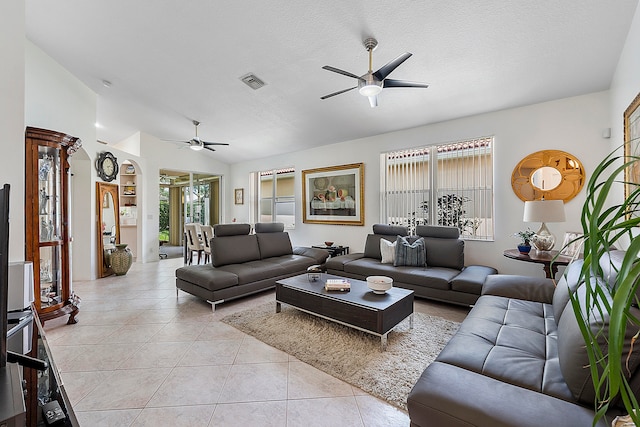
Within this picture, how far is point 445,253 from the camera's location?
3.99 meters

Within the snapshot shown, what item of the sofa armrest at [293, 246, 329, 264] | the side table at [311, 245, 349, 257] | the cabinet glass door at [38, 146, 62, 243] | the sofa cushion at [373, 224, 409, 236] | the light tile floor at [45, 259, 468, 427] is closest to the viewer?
the light tile floor at [45, 259, 468, 427]

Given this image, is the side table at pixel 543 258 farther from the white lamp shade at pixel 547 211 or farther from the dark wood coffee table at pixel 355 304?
the dark wood coffee table at pixel 355 304

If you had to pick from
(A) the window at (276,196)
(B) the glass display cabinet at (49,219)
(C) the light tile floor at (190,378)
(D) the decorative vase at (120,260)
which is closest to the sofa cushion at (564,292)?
(C) the light tile floor at (190,378)

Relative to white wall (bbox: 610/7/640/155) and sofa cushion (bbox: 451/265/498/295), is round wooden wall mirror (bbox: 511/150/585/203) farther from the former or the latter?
sofa cushion (bbox: 451/265/498/295)

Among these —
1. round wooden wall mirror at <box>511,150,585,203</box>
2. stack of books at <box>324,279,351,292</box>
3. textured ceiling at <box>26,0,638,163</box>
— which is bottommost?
stack of books at <box>324,279,351,292</box>

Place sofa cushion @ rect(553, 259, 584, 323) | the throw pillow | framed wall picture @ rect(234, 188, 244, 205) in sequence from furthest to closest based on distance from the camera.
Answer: framed wall picture @ rect(234, 188, 244, 205) → the throw pillow → sofa cushion @ rect(553, 259, 584, 323)

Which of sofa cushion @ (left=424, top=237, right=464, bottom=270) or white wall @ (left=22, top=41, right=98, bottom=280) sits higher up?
white wall @ (left=22, top=41, right=98, bottom=280)

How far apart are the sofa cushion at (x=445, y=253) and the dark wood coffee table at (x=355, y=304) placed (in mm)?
1374

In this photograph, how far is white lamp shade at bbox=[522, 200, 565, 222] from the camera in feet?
10.1

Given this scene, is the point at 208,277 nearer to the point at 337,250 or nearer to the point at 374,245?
the point at 374,245

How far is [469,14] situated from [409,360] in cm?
303

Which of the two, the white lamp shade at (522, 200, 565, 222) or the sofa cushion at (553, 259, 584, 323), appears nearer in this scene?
the sofa cushion at (553, 259, 584, 323)

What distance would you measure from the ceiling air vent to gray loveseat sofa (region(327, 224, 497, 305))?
9.42 feet

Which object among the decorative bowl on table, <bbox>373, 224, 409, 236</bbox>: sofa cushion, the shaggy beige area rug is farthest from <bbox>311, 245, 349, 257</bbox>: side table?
the decorative bowl on table
